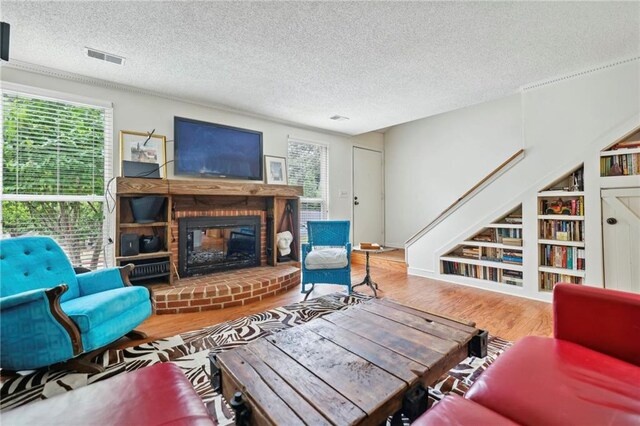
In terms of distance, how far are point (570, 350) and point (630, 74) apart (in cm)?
301

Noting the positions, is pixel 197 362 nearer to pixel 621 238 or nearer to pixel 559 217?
pixel 559 217

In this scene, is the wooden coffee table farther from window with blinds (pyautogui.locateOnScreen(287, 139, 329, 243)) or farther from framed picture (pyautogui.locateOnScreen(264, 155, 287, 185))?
window with blinds (pyautogui.locateOnScreen(287, 139, 329, 243))

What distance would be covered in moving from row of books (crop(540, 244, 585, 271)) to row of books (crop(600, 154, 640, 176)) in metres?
0.82

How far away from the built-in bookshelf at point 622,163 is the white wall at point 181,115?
3481 millimetres

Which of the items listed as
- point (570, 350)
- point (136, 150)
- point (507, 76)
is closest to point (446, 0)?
point (507, 76)

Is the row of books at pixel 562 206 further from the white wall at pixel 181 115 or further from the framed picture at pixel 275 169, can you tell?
the framed picture at pixel 275 169

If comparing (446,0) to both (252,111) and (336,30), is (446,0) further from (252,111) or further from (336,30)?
(252,111)

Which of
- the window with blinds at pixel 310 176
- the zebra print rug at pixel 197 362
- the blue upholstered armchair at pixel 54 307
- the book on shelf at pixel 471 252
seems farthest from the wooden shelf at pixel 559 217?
the blue upholstered armchair at pixel 54 307

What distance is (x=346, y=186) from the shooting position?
17.8ft

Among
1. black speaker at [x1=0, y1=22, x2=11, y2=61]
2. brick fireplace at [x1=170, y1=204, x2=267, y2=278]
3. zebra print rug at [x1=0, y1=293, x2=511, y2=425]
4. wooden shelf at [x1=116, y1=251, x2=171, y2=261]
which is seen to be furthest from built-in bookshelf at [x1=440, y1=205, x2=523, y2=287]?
black speaker at [x1=0, y1=22, x2=11, y2=61]

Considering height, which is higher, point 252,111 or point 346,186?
point 252,111

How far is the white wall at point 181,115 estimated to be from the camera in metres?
2.92

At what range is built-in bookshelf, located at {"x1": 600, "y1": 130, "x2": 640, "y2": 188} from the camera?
270 cm

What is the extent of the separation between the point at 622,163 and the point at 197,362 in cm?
411
